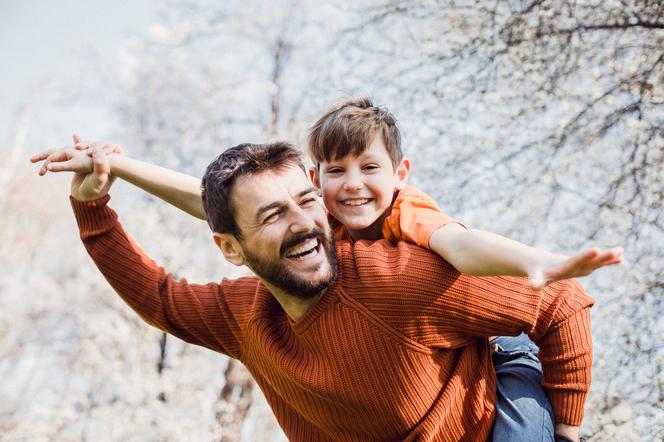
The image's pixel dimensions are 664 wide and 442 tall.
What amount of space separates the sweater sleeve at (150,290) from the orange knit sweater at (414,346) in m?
0.33

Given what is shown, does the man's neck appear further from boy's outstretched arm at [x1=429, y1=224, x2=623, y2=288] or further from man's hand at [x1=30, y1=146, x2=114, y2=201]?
man's hand at [x1=30, y1=146, x2=114, y2=201]

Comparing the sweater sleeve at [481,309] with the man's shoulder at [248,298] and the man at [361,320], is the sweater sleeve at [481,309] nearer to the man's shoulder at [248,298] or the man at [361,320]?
the man at [361,320]

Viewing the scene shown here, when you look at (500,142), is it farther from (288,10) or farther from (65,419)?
(65,419)

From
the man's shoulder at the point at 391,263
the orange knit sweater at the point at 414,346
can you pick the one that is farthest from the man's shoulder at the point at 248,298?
the man's shoulder at the point at 391,263

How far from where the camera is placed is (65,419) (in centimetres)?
757

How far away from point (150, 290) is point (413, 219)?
1.18 metres

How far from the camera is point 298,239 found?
6.82 feet

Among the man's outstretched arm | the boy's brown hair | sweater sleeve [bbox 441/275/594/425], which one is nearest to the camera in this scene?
sweater sleeve [bbox 441/275/594/425]

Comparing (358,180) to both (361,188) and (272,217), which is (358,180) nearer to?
(361,188)

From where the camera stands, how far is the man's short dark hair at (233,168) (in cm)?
216

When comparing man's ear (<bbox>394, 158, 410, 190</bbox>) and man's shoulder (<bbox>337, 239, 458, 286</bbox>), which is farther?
man's ear (<bbox>394, 158, 410, 190</bbox>)

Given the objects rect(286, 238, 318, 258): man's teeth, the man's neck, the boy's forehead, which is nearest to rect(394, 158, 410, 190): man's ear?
the boy's forehead

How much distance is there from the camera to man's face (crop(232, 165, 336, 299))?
6.63 feet

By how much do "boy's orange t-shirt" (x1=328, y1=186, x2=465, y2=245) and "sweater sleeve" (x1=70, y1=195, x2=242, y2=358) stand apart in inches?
32.0
